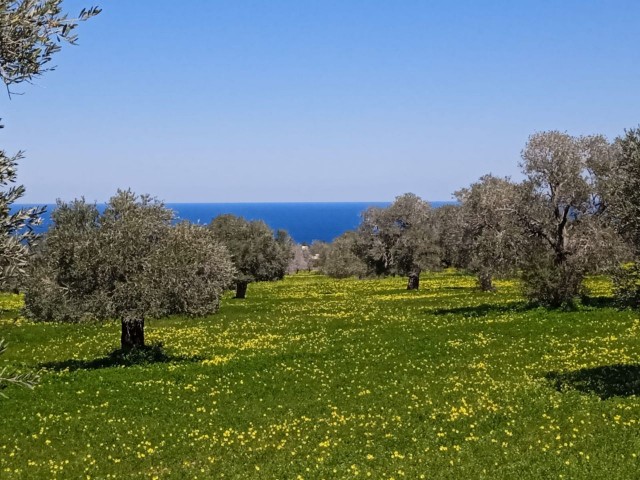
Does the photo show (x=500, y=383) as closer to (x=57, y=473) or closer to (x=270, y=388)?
(x=270, y=388)

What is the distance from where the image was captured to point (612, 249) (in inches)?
1570

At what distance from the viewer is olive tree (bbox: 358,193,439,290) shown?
7275 cm

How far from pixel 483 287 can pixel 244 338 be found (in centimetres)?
3294

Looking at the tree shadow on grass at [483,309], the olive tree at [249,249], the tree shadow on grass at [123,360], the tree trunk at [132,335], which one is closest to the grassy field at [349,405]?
the tree shadow on grass at [123,360]

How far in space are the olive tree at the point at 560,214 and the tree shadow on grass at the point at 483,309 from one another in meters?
1.87

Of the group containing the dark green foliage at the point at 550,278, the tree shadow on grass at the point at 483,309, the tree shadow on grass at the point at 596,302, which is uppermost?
the dark green foliage at the point at 550,278

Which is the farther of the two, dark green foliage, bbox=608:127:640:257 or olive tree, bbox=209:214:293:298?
olive tree, bbox=209:214:293:298

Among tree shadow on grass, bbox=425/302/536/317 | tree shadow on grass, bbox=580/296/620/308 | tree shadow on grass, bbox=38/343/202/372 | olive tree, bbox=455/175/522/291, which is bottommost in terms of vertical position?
tree shadow on grass, bbox=38/343/202/372

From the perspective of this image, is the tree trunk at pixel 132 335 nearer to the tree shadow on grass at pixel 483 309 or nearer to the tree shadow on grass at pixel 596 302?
the tree shadow on grass at pixel 483 309

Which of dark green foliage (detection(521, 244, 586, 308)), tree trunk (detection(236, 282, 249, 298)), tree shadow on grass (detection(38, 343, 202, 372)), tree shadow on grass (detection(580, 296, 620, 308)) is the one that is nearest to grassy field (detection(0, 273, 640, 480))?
tree shadow on grass (detection(38, 343, 202, 372))

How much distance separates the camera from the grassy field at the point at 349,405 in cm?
1606

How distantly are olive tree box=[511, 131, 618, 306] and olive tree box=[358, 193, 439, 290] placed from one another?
29520mm

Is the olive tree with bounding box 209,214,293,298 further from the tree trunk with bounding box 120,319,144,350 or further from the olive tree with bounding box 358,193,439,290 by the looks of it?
the tree trunk with bounding box 120,319,144,350

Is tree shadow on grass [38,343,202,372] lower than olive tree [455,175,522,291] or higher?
lower
